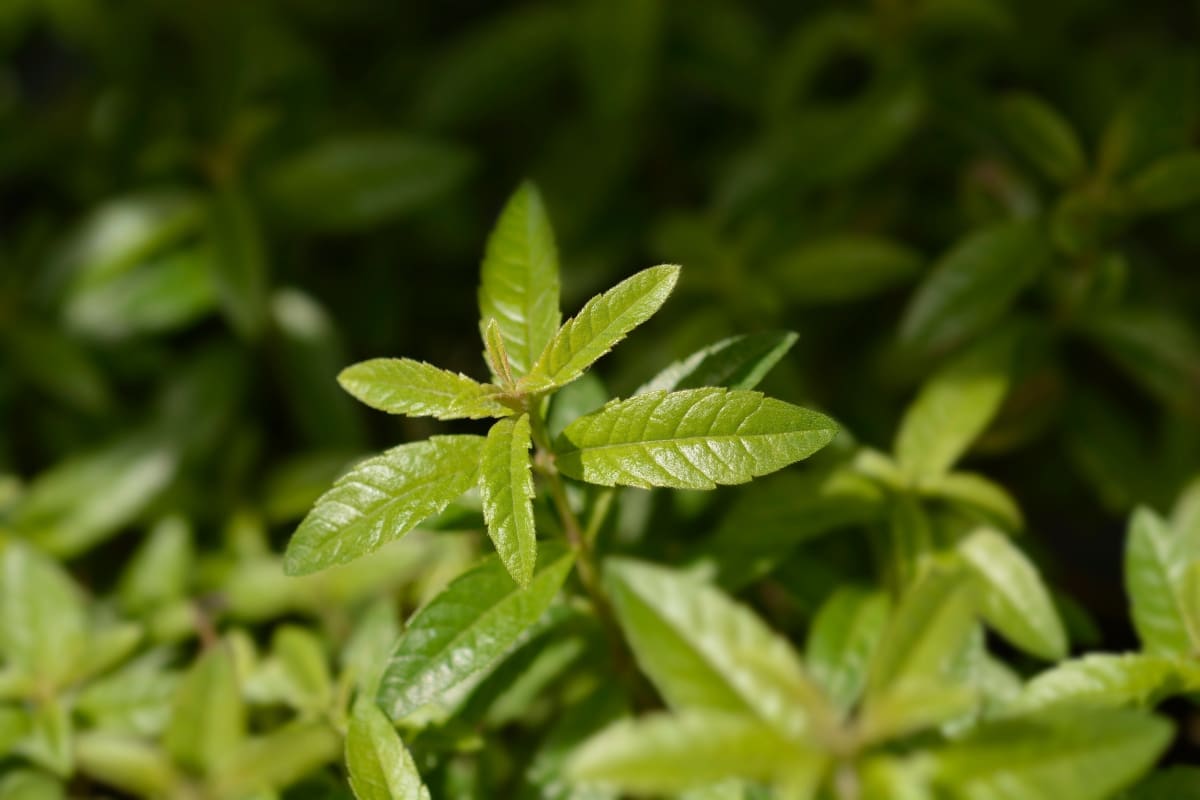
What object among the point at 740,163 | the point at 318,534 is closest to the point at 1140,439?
the point at 740,163

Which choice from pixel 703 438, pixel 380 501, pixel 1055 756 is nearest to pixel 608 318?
pixel 703 438

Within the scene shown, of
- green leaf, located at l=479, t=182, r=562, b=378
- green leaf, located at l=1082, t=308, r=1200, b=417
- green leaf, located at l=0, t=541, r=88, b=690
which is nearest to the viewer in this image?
green leaf, located at l=479, t=182, r=562, b=378

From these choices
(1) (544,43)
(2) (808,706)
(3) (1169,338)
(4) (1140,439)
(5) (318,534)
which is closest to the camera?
(2) (808,706)

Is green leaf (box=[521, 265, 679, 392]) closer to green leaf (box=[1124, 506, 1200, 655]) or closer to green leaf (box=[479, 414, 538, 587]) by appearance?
green leaf (box=[479, 414, 538, 587])

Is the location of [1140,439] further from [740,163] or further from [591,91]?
[591,91]

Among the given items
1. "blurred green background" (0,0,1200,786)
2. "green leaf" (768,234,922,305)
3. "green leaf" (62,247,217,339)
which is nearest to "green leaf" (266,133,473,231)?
"blurred green background" (0,0,1200,786)

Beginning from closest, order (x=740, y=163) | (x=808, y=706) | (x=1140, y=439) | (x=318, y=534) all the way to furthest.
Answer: (x=808, y=706) < (x=318, y=534) < (x=1140, y=439) < (x=740, y=163)
